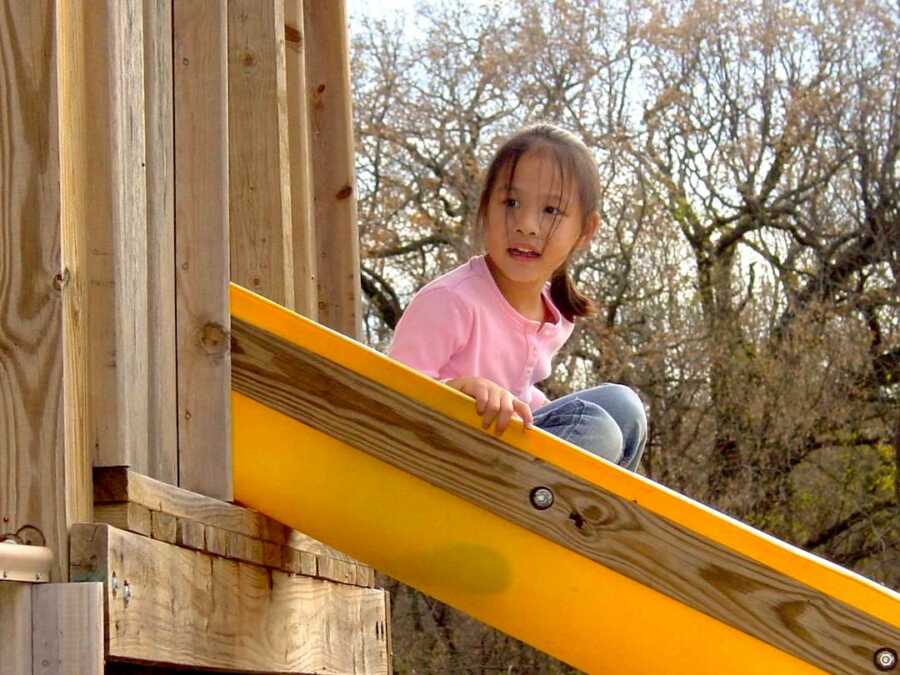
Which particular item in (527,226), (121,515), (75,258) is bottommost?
(121,515)

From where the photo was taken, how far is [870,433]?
12344 mm

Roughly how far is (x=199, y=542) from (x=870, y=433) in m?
10.0

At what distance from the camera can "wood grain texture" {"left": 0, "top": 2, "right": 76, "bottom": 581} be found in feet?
7.73

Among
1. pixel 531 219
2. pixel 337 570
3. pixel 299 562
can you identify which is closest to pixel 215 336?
pixel 299 562

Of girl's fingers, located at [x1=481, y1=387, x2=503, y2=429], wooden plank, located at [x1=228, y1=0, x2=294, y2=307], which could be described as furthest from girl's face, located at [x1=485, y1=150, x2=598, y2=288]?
girl's fingers, located at [x1=481, y1=387, x2=503, y2=429]

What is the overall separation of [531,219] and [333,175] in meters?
1.27

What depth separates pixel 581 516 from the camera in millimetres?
3008

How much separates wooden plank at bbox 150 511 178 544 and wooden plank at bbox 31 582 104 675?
42 centimetres

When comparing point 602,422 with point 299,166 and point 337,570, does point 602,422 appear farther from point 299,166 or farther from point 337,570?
point 299,166

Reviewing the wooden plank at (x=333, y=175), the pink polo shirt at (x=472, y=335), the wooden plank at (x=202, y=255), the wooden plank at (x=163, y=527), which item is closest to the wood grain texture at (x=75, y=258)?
the wooden plank at (x=163, y=527)

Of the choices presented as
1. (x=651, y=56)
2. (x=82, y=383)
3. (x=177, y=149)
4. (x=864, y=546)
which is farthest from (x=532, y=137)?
(x=651, y=56)

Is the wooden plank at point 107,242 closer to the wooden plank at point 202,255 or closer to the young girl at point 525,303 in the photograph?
the wooden plank at point 202,255

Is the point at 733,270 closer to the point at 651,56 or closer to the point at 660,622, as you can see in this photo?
the point at 651,56

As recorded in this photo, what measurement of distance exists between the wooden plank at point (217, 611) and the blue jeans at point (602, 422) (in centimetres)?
72
